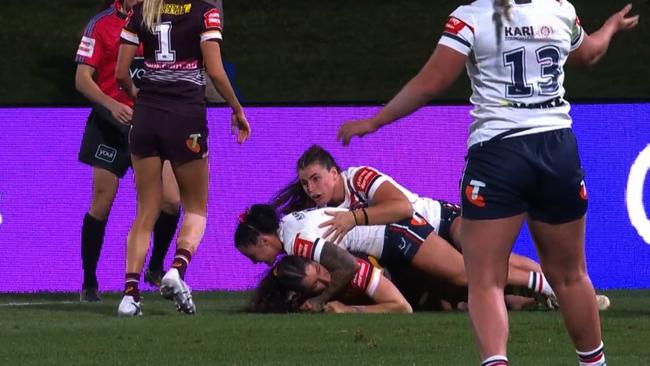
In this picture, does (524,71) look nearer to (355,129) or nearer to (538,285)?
(355,129)

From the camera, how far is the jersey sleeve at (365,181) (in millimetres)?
9078

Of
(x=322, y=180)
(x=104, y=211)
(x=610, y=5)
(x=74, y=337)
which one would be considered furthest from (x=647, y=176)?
(x=610, y=5)

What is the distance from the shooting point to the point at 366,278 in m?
8.88

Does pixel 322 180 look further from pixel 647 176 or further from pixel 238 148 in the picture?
pixel 647 176

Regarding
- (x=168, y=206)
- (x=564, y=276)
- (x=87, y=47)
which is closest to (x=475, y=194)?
(x=564, y=276)

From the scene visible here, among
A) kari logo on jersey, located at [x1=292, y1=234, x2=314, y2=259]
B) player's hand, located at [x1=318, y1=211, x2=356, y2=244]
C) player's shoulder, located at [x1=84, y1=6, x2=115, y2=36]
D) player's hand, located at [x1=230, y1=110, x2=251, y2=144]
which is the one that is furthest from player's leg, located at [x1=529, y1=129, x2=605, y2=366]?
player's shoulder, located at [x1=84, y1=6, x2=115, y2=36]

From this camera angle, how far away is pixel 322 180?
9.20 meters

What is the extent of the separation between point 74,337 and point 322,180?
2.11 m

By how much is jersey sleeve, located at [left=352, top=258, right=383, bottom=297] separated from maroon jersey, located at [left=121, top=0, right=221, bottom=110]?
1330 mm

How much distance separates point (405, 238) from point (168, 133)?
1576 millimetres

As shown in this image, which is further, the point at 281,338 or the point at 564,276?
the point at 281,338

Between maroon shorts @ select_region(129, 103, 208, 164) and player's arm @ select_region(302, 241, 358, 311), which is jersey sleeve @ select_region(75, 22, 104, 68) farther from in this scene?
player's arm @ select_region(302, 241, 358, 311)

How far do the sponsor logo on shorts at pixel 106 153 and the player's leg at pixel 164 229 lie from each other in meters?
0.43

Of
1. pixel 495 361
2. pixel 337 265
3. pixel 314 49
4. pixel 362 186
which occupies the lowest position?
pixel 314 49
